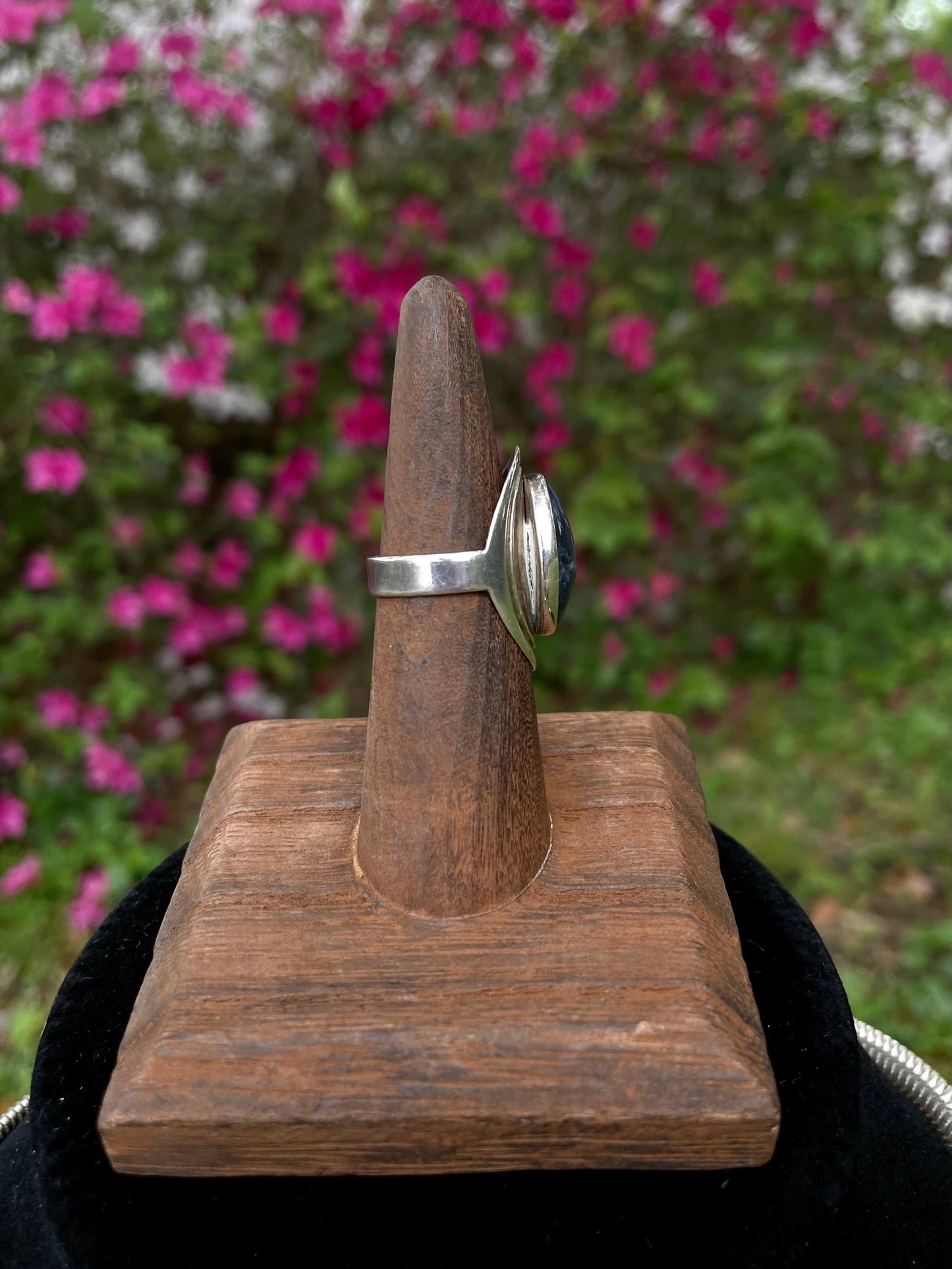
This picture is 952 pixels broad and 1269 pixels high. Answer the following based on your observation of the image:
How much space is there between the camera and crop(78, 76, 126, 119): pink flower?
192 centimetres

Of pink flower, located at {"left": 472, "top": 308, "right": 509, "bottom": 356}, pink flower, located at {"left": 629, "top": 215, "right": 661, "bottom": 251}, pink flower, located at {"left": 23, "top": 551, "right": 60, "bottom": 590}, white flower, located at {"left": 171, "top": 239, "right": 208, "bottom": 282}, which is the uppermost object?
pink flower, located at {"left": 629, "top": 215, "right": 661, "bottom": 251}

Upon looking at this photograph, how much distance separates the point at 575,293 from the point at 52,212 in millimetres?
1226

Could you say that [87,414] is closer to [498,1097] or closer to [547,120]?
[547,120]

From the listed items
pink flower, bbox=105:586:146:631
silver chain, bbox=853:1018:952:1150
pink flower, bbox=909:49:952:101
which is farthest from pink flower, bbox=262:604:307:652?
pink flower, bbox=909:49:952:101

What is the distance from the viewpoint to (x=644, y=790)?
1041 millimetres

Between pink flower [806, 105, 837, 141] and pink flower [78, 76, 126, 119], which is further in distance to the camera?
pink flower [806, 105, 837, 141]

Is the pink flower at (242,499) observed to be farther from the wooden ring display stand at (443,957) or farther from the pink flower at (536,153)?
the wooden ring display stand at (443,957)

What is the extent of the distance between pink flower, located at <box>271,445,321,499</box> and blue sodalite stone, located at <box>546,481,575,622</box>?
1.67 m

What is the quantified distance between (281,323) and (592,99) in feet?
3.01

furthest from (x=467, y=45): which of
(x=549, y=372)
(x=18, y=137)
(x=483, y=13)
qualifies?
(x=18, y=137)

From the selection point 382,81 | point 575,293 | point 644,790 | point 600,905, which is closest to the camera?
point 600,905

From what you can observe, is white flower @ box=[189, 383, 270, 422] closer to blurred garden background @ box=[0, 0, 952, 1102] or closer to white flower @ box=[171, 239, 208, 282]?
blurred garden background @ box=[0, 0, 952, 1102]

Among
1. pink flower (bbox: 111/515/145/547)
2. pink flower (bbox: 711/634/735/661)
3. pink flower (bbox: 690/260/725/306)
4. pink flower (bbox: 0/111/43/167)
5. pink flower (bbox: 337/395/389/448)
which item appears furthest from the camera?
pink flower (bbox: 711/634/735/661)

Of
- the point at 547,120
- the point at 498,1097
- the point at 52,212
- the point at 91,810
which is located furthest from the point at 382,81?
the point at 498,1097
